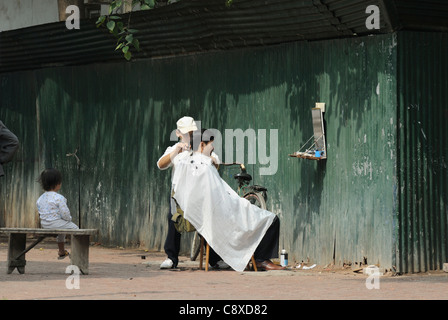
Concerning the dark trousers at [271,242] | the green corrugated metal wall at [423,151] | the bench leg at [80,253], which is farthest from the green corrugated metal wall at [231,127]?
the bench leg at [80,253]

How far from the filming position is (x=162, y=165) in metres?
14.1

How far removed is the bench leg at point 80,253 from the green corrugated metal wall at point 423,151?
Result: 11.7 feet

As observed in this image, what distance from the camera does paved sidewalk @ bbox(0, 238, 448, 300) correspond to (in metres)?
10.8

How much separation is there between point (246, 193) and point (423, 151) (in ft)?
8.25

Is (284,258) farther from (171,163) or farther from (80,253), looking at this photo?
(80,253)

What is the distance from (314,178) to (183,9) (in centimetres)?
313

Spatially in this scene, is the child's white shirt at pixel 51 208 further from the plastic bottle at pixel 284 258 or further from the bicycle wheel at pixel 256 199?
the plastic bottle at pixel 284 258

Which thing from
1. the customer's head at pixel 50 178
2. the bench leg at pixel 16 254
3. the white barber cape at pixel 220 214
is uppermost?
the customer's head at pixel 50 178

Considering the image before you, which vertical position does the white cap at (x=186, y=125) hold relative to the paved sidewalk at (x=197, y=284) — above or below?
above

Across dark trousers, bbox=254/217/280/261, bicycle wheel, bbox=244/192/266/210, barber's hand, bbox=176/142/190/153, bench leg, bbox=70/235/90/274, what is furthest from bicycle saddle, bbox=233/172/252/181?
bench leg, bbox=70/235/90/274

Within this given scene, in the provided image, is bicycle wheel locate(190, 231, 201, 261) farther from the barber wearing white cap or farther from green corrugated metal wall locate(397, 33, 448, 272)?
green corrugated metal wall locate(397, 33, 448, 272)

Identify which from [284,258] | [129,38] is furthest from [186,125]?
[129,38]

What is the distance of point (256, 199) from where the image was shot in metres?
14.8

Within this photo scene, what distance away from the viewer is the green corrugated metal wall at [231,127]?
45.3 feet
